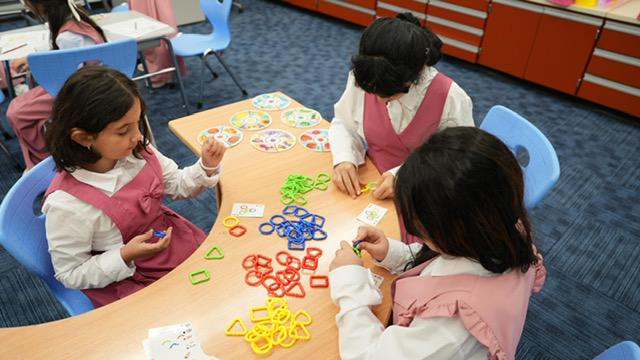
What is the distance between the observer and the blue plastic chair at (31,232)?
1.14m

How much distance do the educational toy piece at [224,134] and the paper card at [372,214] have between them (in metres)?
0.58

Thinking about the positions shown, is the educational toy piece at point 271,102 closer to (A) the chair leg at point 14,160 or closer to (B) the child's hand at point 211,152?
(B) the child's hand at point 211,152

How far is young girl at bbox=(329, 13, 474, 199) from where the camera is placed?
4.11ft

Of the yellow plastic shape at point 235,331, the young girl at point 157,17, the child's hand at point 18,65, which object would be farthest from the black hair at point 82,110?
the young girl at point 157,17

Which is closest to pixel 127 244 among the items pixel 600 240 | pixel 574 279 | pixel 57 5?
pixel 57 5

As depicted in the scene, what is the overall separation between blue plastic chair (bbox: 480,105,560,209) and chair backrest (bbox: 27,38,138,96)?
179 cm

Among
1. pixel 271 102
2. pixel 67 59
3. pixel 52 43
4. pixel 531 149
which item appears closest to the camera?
pixel 531 149

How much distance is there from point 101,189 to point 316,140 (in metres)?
0.77

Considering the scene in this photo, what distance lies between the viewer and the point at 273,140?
1.65m

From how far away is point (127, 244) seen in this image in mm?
1219

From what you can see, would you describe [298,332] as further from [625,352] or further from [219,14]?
[219,14]

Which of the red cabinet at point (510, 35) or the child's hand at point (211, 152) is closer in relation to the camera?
the child's hand at point (211, 152)

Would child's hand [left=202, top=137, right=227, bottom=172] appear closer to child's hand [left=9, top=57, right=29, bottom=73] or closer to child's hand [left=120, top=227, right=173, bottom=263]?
child's hand [left=120, top=227, right=173, bottom=263]

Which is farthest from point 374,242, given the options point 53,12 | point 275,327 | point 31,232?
point 53,12
